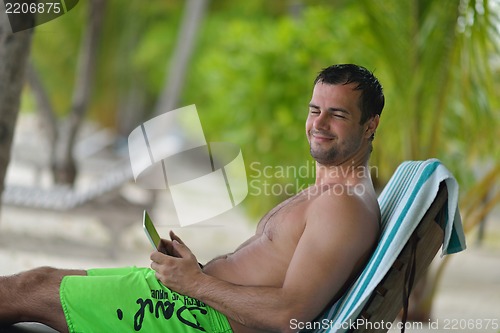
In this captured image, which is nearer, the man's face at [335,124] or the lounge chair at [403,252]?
the lounge chair at [403,252]

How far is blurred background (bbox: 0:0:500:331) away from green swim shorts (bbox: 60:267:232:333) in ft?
5.13

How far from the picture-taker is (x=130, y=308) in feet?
7.19

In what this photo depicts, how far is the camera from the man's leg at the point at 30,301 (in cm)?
221

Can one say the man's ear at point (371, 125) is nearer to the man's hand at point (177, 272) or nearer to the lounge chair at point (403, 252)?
the lounge chair at point (403, 252)

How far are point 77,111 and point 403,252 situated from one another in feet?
24.5

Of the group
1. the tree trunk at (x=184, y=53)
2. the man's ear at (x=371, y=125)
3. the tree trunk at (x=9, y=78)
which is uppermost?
the tree trunk at (x=184, y=53)

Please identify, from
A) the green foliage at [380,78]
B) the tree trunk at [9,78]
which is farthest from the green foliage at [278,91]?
the tree trunk at [9,78]

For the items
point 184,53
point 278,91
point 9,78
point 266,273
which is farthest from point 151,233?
point 184,53

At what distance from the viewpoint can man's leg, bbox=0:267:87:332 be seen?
7.23ft

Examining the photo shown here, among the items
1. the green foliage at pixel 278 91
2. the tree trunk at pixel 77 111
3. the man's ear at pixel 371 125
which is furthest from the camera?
the tree trunk at pixel 77 111

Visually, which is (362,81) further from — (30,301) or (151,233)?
(30,301)

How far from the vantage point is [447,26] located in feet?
14.8

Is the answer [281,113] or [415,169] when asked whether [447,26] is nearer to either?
[415,169]

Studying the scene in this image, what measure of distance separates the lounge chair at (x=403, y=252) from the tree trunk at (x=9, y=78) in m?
1.58
